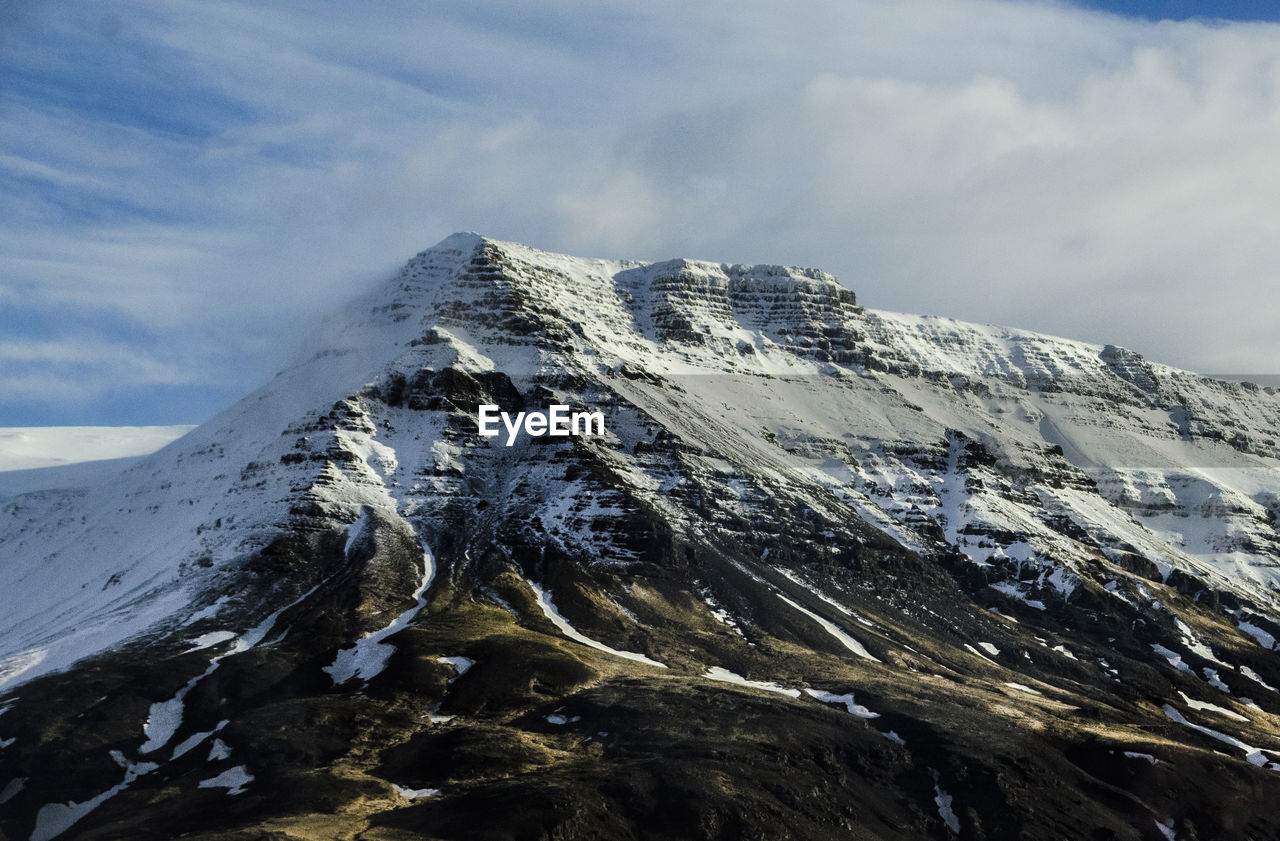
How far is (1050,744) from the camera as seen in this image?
638 feet

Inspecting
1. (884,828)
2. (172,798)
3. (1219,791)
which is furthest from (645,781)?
(1219,791)

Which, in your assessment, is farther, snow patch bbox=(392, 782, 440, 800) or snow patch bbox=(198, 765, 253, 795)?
snow patch bbox=(198, 765, 253, 795)

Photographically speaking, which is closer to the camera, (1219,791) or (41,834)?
(41,834)

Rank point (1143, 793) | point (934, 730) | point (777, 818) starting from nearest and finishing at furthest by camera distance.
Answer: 1. point (777, 818)
2. point (1143, 793)
3. point (934, 730)

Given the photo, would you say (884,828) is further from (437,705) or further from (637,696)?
(437,705)

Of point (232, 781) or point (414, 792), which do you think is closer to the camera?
point (414, 792)

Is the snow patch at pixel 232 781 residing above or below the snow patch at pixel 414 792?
below

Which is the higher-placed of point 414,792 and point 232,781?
point 414,792

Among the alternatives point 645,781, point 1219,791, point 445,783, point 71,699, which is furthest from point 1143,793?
point 71,699

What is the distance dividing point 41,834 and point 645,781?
77808 millimetres

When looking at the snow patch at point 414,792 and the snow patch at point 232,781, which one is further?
the snow patch at point 232,781

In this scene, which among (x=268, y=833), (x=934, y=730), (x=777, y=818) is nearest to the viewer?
(x=268, y=833)

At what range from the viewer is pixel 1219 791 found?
18150 cm

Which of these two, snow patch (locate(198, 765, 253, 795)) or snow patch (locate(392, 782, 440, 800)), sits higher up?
snow patch (locate(392, 782, 440, 800))
